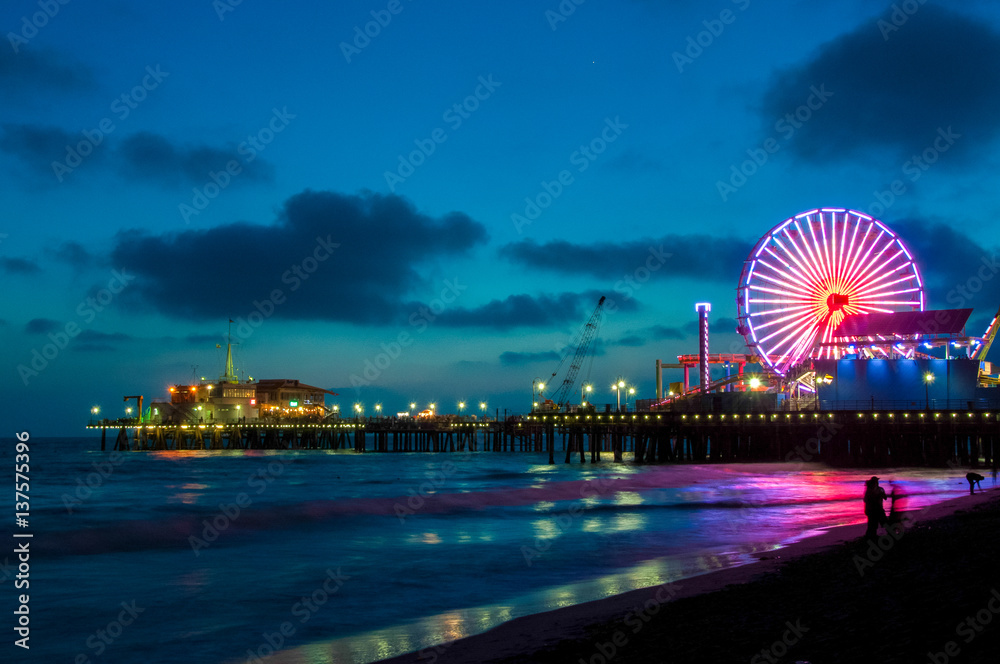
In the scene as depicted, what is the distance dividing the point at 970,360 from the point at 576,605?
194 feet

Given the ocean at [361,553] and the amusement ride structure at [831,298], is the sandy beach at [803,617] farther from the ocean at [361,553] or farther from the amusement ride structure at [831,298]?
the amusement ride structure at [831,298]

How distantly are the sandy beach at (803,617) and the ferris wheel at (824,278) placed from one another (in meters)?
58.0

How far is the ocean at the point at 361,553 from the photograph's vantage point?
40.7 feet

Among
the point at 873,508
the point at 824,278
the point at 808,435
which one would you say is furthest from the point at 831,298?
the point at 873,508

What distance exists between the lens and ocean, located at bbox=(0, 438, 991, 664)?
40.7 feet

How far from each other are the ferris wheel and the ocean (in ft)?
83.0

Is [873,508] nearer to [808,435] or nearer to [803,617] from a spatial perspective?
[803,617]

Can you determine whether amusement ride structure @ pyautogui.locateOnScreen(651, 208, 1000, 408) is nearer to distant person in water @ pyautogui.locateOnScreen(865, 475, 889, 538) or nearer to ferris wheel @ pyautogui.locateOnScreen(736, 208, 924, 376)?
ferris wheel @ pyautogui.locateOnScreen(736, 208, 924, 376)

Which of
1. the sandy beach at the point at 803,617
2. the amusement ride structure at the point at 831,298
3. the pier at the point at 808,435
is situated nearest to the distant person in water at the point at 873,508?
the sandy beach at the point at 803,617

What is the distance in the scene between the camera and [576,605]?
42.7 feet

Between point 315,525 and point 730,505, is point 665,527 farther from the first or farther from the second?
point 315,525

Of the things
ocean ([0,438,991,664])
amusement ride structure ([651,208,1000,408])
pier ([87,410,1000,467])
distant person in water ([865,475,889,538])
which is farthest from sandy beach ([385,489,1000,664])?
amusement ride structure ([651,208,1000,408])

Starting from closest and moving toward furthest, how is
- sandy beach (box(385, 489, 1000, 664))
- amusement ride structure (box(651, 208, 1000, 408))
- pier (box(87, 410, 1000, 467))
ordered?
1. sandy beach (box(385, 489, 1000, 664))
2. pier (box(87, 410, 1000, 467))
3. amusement ride structure (box(651, 208, 1000, 408))

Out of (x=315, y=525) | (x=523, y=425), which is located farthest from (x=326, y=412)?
(x=315, y=525)
